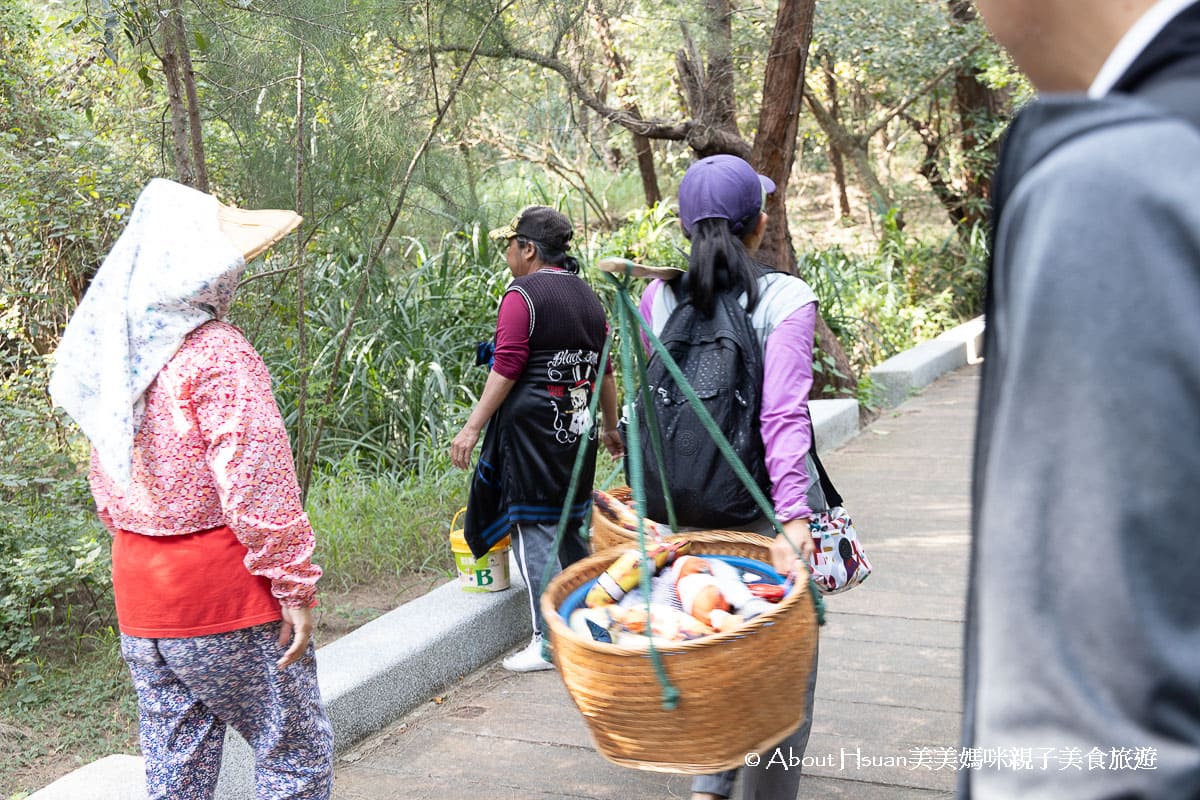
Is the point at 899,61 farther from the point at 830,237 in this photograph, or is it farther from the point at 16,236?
the point at 16,236

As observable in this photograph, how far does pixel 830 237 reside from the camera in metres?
19.6

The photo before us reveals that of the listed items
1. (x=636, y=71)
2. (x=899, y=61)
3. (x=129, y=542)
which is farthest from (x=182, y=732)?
(x=899, y=61)

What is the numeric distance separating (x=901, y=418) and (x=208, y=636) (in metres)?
7.49

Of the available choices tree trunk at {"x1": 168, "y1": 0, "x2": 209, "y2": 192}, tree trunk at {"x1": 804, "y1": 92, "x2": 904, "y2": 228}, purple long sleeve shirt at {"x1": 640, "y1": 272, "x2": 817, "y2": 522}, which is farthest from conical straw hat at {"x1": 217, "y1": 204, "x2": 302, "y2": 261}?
tree trunk at {"x1": 804, "y1": 92, "x2": 904, "y2": 228}

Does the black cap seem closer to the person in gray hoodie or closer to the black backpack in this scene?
the black backpack

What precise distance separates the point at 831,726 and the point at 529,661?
1.30 metres

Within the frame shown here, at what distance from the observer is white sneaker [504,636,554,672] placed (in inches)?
186

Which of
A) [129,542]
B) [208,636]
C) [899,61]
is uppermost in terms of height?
[899,61]

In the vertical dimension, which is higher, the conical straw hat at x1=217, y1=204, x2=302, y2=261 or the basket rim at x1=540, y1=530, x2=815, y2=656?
the conical straw hat at x1=217, y1=204, x2=302, y2=261

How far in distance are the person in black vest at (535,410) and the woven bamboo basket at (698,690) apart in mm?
2182

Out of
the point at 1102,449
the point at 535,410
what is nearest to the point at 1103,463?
the point at 1102,449

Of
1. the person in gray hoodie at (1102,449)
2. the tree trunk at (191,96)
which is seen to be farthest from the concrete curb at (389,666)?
the person in gray hoodie at (1102,449)

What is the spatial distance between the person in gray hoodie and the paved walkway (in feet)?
9.93

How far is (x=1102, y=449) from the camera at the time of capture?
0.73 metres
